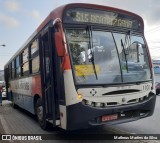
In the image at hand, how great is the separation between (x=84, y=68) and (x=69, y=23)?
113 cm

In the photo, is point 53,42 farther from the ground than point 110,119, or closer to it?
farther from the ground

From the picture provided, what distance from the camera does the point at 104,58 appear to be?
643 centimetres

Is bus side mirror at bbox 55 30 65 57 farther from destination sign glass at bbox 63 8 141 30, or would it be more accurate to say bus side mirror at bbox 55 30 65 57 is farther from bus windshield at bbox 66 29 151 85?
destination sign glass at bbox 63 8 141 30

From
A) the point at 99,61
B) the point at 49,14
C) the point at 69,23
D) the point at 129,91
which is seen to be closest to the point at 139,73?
the point at 129,91

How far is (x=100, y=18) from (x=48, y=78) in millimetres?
2085

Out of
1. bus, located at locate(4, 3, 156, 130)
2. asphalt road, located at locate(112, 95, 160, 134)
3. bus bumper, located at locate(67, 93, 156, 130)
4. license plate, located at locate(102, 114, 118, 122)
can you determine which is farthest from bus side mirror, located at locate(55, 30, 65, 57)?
asphalt road, located at locate(112, 95, 160, 134)

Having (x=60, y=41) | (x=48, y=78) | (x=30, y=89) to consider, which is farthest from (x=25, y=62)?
(x=60, y=41)

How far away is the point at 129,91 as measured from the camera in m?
6.60

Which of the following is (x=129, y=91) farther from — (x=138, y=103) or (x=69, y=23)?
(x=69, y=23)

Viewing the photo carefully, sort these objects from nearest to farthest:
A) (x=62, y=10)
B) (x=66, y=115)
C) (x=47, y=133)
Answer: (x=66, y=115) < (x=62, y=10) < (x=47, y=133)

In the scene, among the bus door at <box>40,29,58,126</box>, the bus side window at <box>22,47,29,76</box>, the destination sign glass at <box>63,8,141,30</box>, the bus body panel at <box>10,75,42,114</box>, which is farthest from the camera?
the bus side window at <box>22,47,29,76</box>

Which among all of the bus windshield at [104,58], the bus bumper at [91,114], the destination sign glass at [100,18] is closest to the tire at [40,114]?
the bus bumper at [91,114]

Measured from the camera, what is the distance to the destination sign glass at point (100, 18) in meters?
6.45

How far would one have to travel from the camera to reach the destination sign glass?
6.45 meters
